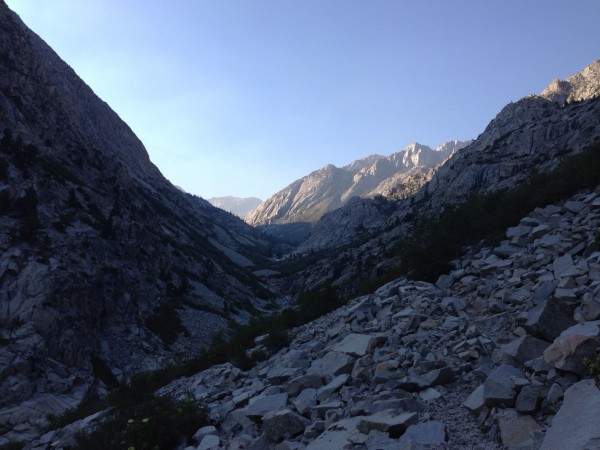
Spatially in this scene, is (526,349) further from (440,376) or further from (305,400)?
(305,400)

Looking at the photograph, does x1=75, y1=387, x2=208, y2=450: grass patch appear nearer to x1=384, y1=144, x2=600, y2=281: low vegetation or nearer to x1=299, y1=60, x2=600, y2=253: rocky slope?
x1=384, y1=144, x2=600, y2=281: low vegetation

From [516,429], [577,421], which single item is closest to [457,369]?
[516,429]

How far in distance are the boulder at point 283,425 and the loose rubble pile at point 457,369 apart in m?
0.02

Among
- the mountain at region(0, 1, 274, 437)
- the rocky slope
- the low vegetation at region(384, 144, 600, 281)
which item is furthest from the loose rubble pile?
the rocky slope

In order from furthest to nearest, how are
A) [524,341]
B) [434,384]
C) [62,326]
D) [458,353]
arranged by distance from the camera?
[62,326] < [458,353] < [434,384] < [524,341]

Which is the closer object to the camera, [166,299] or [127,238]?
[166,299]

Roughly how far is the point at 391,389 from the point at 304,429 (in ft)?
6.91

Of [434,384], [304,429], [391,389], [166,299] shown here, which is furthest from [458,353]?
[166,299]

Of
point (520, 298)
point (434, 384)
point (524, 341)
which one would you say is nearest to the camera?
point (524, 341)

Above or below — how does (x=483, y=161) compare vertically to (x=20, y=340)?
above

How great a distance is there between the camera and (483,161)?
405 ft

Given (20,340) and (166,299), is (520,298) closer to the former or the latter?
(20,340)

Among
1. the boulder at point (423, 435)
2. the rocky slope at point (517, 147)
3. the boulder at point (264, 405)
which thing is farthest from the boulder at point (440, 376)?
the rocky slope at point (517, 147)

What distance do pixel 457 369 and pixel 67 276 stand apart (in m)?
36.1
